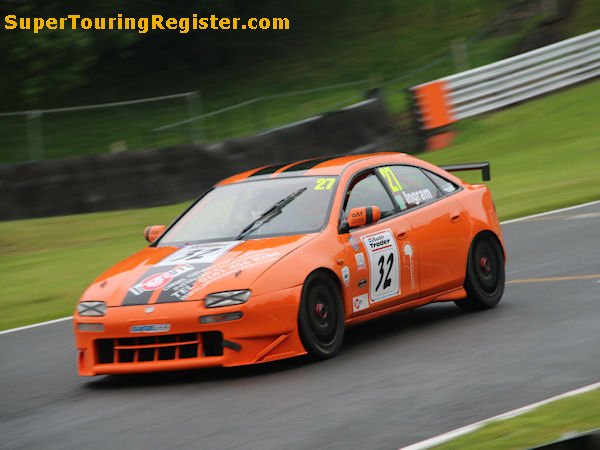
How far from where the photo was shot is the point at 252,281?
7762 mm

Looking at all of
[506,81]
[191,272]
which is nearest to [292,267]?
[191,272]

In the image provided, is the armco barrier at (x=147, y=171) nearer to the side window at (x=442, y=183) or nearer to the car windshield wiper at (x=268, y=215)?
Answer: the side window at (x=442, y=183)

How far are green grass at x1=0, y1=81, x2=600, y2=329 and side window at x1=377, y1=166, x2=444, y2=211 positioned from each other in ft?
13.7

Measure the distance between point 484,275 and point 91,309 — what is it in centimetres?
344

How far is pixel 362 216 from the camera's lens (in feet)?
27.8

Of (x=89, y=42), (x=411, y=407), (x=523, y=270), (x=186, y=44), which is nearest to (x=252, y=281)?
(x=411, y=407)

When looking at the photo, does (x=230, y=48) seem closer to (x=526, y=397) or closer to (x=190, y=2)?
(x=190, y=2)

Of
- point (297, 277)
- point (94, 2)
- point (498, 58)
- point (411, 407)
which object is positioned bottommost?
point (411, 407)

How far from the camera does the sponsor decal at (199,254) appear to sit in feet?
26.8

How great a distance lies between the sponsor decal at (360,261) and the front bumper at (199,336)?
0.71 meters

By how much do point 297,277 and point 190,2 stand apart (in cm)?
2728

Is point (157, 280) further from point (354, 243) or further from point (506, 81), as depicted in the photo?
point (506, 81)

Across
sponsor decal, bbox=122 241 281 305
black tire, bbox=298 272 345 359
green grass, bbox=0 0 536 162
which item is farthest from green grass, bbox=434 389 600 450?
green grass, bbox=0 0 536 162

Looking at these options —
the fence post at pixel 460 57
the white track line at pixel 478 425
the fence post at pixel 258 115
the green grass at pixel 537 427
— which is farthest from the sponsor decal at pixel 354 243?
the fence post at pixel 460 57
